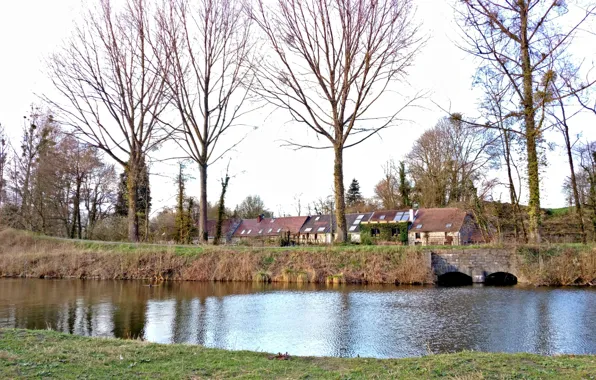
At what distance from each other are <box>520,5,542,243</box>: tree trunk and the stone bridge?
1.48 m

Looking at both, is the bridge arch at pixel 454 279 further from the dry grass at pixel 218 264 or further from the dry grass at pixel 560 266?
the dry grass at pixel 560 266

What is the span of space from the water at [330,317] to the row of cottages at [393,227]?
15.5 metres

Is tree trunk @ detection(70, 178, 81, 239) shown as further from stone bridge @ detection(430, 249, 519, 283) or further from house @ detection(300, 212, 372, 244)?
stone bridge @ detection(430, 249, 519, 283)

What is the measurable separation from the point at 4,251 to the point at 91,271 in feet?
24.2

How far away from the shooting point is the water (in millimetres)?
8852

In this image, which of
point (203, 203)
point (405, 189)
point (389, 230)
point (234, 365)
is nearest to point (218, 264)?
point (203, 203)

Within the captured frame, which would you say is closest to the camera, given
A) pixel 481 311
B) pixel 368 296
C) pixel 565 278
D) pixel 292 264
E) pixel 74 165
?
pixel 481 311

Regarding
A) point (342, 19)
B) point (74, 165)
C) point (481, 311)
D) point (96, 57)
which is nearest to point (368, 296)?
point (481, 311)

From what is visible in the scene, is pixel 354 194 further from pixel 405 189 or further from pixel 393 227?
pixel 393 227

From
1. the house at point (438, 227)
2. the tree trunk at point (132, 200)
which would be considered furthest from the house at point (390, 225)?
the tree trunk at point (132, 200)

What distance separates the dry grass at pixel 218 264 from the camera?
19594mm

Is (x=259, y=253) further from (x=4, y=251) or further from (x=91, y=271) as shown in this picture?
(x=4, y=251)

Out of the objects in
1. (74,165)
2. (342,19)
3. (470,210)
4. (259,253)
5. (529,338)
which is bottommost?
(529,338)

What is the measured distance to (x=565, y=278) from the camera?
17.6 metres
